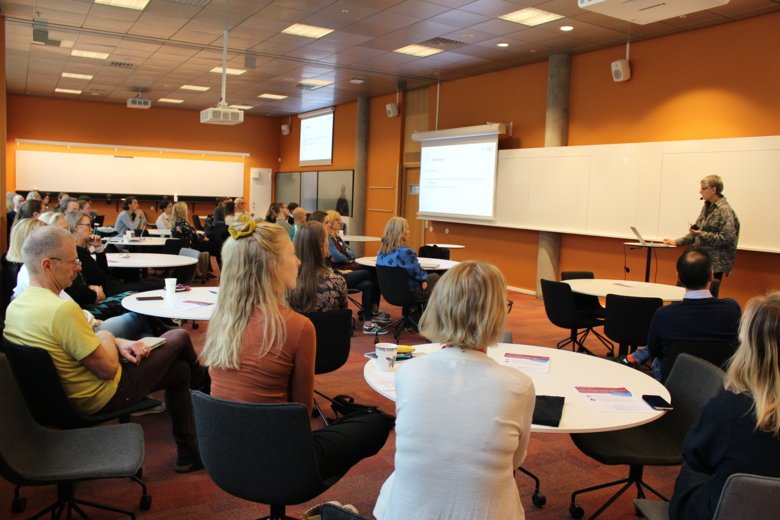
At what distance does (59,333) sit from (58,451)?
48 centimetres

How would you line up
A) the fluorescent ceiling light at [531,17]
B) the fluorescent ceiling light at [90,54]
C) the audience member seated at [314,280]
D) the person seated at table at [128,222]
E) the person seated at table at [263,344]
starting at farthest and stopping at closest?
1. the fluorescent ceiling light at [90,54]
2. the person seated at table at [128,222]
3. the fluorescent ceiling light at [531,17]
4. the audience member seated at [314,280]
5. the person seated at table at [263,344]

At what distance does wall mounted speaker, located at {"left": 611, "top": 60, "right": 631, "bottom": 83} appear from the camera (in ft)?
26.9

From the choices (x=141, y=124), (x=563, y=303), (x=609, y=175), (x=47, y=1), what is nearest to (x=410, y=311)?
(x=563, y=303)

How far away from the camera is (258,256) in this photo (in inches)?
93.0

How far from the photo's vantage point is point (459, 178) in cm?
1090

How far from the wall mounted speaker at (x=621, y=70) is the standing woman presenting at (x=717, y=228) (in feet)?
8.55

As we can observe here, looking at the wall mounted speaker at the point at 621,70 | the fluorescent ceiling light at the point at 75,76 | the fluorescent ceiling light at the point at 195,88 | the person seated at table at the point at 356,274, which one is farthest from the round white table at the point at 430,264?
the fluorescent ceiling light at the point at 75,76

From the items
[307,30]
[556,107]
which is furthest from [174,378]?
[556,107]

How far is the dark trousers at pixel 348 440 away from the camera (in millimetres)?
2244

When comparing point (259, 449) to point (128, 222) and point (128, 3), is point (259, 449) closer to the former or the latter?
point (128, 3)

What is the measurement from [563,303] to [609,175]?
3696 mm

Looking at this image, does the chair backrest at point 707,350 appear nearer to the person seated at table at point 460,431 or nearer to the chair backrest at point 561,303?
the person seated at table at point 460,431

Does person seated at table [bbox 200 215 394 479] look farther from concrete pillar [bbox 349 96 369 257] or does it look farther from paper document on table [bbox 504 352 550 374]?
concrete pillar [bbox 349 96 369 257]

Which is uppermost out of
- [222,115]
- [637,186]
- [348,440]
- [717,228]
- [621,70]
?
[621,70]
